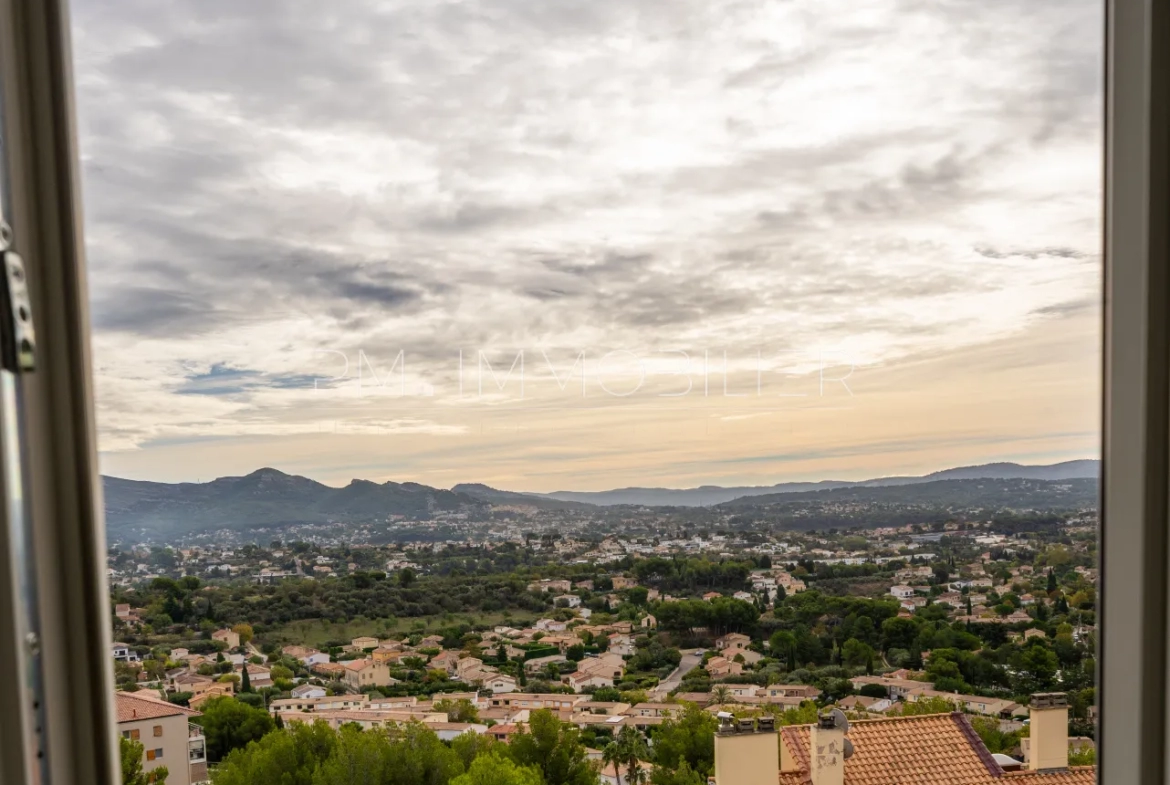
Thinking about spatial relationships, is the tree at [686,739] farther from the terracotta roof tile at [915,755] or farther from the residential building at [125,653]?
the residential building at [125,653]

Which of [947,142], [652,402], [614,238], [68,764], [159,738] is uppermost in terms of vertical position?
[947,142]

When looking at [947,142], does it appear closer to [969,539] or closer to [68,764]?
[969,539]

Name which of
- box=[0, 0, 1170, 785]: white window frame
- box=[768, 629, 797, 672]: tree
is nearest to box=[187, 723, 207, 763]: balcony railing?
box=[0, 0, 1170, 785]: white window frame

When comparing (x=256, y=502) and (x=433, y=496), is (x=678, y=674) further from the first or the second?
(x=256, y=502)

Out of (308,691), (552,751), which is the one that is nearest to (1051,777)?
(552,751)

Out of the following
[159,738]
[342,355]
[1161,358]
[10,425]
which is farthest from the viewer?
[342,355]

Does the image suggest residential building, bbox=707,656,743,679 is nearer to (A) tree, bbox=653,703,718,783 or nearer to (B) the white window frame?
(A) tree, bbox=653,703,718,783

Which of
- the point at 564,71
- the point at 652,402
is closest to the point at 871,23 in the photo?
the point at 564,71
